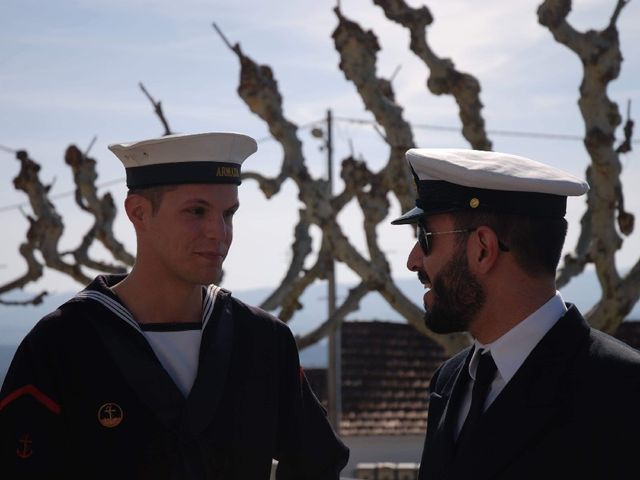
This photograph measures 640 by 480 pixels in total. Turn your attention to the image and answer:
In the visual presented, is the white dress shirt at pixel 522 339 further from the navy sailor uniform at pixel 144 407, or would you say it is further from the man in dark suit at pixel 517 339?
the navy sailor uniform at pixel 144 407

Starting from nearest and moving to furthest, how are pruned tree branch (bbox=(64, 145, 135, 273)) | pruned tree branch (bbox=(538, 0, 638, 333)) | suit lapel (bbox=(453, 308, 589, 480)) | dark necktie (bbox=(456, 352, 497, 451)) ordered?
suit lapel (bbox=(453, 308, 589, 480))
dark necktie (bbox=(456, 352, 497, 451))
pruned tree branch (bbox=(538, 0, 638, 333))
pruned tree branch (bbox=(64, 145, 135, 273))

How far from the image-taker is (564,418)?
3.17m

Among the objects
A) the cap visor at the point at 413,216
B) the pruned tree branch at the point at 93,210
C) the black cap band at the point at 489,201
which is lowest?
the cap visor at the point at 413,216

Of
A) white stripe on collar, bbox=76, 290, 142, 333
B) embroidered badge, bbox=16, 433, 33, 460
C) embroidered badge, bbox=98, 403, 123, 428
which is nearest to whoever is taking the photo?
embroidered badge, bbox=16, 433, 33, 460

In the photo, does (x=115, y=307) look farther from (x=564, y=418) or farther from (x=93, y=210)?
(x=93, y=210)

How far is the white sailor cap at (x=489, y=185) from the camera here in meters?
3.30

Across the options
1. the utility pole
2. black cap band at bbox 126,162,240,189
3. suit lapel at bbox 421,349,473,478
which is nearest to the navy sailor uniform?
black cap band at bbox 126,162,240,189

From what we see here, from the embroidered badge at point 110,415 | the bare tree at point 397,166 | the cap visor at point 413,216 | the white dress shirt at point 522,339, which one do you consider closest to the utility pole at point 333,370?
the bare tree at point 397,166

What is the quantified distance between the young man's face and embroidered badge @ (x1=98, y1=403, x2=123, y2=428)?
44 cm

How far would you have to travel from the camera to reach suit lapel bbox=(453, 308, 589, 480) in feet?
10.5

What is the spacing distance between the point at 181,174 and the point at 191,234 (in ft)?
0.70

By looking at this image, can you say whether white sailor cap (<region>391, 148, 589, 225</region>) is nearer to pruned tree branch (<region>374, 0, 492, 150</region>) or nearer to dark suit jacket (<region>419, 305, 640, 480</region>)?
dark suit jacket (<region>419, 305, 640, 480</region>)

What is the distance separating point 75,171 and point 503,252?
13.7m

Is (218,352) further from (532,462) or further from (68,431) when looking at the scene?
(532,462)
